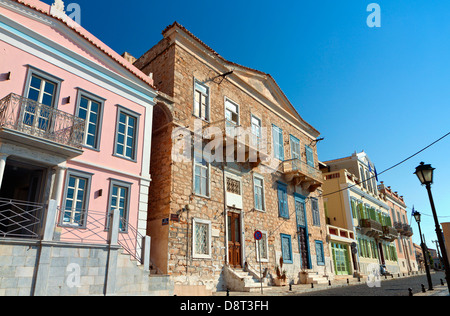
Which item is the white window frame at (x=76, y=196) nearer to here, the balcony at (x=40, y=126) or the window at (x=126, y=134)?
the balcony at (x=40, y=126)

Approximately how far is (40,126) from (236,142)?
8960 millimetres

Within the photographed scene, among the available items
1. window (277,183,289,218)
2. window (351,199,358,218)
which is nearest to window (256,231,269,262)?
window (277,183,289,218)

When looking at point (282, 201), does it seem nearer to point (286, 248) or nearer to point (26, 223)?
point (286, 248)

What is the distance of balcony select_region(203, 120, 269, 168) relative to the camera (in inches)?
616

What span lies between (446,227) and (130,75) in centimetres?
1482

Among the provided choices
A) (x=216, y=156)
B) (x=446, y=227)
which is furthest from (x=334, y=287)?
(x=216, y=156)

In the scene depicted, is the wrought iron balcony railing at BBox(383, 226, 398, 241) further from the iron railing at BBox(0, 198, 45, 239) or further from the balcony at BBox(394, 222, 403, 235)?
the iron railing at BBox(0, 198, 45, 239)

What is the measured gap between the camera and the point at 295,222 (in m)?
20.6

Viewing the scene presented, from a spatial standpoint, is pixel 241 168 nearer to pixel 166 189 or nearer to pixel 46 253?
pixel 166 189

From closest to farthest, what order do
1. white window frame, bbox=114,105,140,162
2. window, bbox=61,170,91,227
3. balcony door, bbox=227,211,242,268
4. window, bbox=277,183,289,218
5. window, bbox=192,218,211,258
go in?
window, bbox=61,170,91,227
white window frame, bbox=114,105,140,162
window, bbox=192,218,211,258
balcony door, bbox=227,211,242,268
window, bbox=277,183,289,218

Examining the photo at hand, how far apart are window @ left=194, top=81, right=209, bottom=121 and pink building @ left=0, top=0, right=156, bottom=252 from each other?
387 cm

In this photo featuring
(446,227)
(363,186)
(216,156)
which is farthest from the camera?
(363,186)

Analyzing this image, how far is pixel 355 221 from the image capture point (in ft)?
94.4
